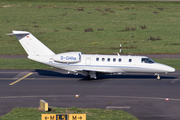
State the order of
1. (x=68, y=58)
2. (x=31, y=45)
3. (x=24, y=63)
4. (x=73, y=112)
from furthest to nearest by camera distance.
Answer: (x=24, y=63) → (x=31, y=45) → (x=68, y=58) → (x=73, y=112)

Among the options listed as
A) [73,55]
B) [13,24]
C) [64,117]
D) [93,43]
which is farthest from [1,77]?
[13,24]

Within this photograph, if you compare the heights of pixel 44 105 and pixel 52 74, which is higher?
pixel 52 74

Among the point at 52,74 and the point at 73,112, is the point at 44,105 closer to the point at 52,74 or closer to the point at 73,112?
the point at 73,112

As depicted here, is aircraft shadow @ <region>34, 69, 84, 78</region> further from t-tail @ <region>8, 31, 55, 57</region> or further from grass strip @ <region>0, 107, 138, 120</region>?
grass strip @ <region>0, 107, 138, 120</region>

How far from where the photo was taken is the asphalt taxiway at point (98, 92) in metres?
22.9

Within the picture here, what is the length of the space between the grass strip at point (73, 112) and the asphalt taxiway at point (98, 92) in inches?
35.6

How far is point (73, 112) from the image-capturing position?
69.6 ft

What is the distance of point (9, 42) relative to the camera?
55625mm

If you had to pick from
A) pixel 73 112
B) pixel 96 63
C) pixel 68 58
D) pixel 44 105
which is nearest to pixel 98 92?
pixel 96 63

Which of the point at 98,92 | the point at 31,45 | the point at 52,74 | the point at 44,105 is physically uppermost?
the point at 31,45

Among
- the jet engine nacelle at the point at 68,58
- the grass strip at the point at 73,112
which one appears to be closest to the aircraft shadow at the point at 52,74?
the jet engine nacelle at the point at 68,58

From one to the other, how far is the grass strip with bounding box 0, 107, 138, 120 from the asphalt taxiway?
2.97 ft

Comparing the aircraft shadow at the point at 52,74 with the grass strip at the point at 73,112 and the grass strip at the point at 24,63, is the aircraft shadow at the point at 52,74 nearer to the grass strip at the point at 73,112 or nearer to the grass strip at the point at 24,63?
the grass strip at the point at 24,63

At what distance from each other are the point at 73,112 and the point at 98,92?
6.58 meters
